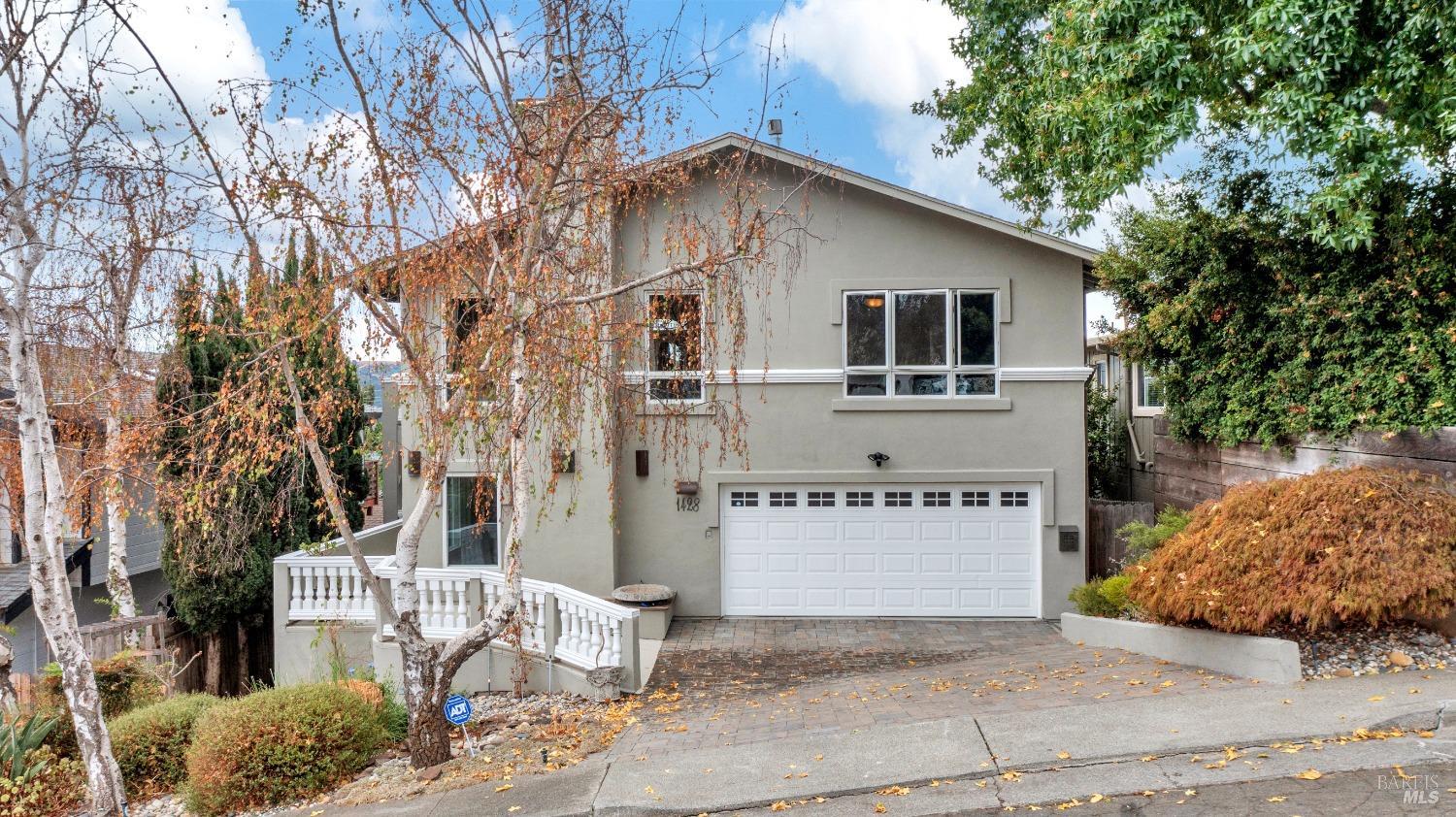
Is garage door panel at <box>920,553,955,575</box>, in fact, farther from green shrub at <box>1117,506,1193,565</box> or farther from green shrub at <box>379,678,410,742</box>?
green shrub at <box>379,678,410,742</box>

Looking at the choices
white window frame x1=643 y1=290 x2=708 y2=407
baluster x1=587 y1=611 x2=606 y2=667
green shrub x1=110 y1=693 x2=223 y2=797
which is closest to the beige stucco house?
white window frame x1=643 y1=290 x2=708 y2=407

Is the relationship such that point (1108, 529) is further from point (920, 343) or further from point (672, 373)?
point (672, 373)

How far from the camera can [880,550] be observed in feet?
41.5

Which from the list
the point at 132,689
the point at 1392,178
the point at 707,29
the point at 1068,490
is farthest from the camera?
the point at 1068,490

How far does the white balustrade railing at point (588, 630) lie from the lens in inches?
352

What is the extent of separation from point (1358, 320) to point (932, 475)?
5.32 meters

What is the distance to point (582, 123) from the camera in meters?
7.42

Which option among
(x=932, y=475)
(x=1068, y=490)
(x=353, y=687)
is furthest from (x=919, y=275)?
(x=353, y=687)

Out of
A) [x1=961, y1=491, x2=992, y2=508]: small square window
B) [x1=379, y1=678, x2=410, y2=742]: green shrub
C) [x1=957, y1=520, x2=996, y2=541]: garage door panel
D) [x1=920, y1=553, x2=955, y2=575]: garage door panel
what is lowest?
[x1=379, y1=678, x2=410, y2=742]: green shrub

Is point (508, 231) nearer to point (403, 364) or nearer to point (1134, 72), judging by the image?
point (403, 364)

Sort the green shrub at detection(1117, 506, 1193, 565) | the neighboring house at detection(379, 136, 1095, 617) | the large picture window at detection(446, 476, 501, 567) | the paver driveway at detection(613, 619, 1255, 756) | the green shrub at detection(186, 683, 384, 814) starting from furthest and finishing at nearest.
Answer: the large picture window at detection(446, 476, 501, 567) < the neighboring house at detection(379, 136, 1095, 617) < the green shrub at detection(1117, 506, 1193, 565) < the paver driveway at detection(613, 619, 1255, 756) < the green shrub at detection(186, 683, 384, 814)

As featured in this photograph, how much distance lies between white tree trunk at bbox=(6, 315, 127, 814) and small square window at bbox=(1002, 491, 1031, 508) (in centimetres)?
1042

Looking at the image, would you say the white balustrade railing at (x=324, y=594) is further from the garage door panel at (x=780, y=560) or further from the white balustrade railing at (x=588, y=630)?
the garage door panel at (x=780, y=560)

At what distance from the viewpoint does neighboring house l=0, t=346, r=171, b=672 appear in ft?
34.3
